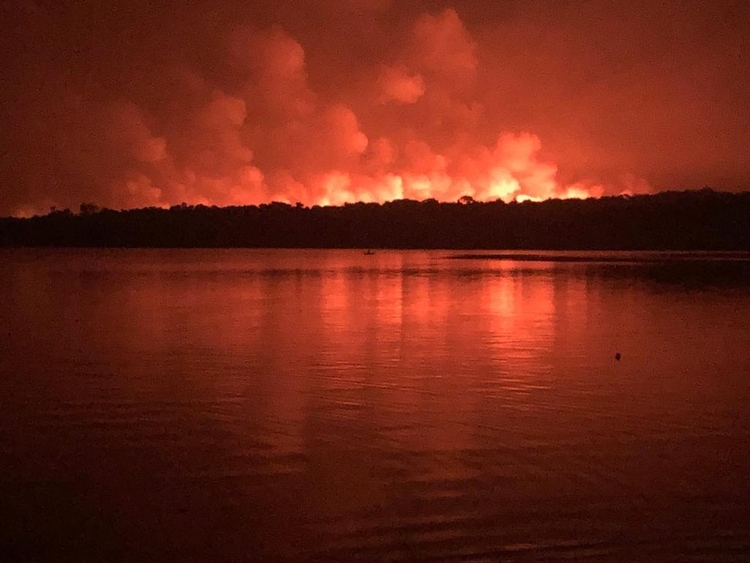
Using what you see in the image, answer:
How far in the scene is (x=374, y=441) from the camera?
34.8ft

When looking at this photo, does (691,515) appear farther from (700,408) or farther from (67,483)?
(67,483)

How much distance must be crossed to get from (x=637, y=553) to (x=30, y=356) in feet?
43.6

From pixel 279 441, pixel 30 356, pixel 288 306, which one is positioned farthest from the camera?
pixel 288 306

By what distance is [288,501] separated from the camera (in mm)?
8422

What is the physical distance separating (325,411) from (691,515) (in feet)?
17.8

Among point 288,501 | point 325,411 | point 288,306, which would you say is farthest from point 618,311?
point 288,501

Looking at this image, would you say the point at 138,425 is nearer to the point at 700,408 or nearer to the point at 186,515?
the point at 186,515

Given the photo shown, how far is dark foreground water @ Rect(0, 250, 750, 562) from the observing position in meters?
7.60

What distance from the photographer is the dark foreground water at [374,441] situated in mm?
7602

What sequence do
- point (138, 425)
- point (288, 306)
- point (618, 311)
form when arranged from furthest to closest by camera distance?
1. point (288, 306)
2. point (618, 311)
3. point (138, 425)

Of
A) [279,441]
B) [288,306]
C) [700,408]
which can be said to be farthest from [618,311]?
[279,441]

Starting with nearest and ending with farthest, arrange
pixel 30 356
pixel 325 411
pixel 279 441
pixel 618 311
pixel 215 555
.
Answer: pixel 215 555 < pixel 279 441 < pixel 325 411 < pixel 30 356 < pixel 618 311

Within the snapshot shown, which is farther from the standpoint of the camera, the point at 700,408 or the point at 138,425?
the point at 700,408

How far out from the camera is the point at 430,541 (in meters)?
7.49
